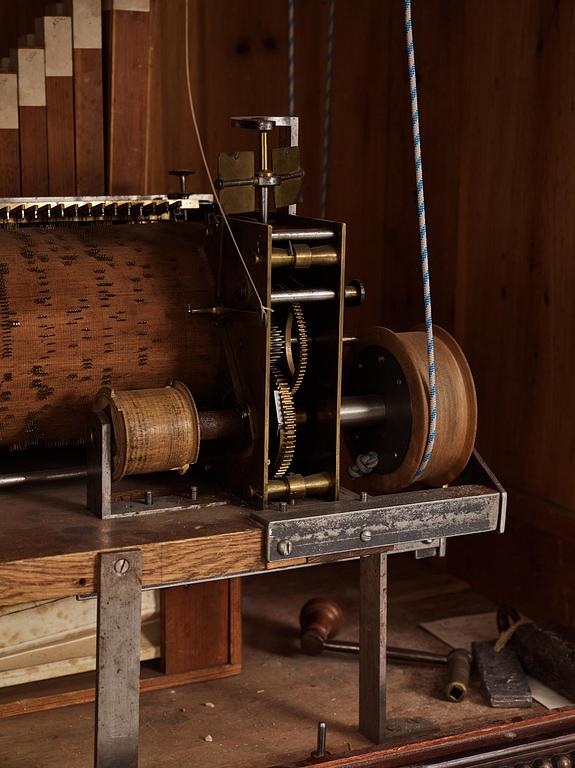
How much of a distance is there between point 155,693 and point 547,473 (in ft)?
3.71

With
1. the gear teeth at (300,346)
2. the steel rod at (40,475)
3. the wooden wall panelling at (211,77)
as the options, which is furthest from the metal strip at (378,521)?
the wooden wall panelling at (211,77)

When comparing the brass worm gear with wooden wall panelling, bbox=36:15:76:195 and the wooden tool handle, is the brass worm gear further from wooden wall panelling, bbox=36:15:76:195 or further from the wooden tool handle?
the wooden tool handle

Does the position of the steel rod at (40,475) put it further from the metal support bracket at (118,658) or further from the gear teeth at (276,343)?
the gear teeth at (276,343)

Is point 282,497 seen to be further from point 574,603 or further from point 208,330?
point 574,603

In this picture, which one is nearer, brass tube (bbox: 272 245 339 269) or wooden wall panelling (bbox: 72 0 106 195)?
brass tube (bbox: 272 245 339 269)

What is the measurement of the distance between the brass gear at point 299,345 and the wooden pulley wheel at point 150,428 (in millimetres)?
192

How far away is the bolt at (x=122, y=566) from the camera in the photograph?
184 centimetres

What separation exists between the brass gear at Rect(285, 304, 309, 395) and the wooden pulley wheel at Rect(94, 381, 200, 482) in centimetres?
19

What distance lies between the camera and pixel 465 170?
319 cm

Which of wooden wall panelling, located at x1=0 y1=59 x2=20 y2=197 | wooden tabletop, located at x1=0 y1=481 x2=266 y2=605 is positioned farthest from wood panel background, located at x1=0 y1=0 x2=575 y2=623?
wooden tabletop, located at x1=0 y1=481 x2=266 y2=605

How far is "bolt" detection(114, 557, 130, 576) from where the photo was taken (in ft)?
6.04

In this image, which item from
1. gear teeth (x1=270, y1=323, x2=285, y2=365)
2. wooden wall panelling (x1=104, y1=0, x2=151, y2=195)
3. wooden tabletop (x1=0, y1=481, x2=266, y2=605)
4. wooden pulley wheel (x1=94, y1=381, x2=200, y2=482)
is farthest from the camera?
wooden wall panelling (x1=104, y1=0, x2=151, y2=195)

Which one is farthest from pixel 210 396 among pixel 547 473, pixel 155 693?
pixel 547 473

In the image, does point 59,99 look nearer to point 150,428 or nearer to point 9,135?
point 9,135
